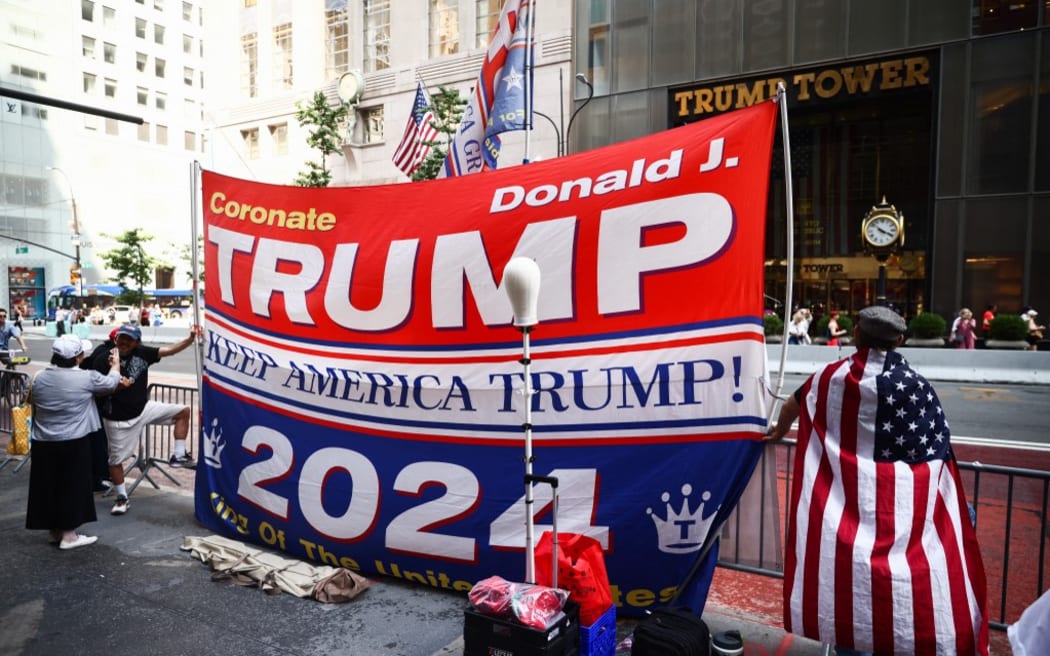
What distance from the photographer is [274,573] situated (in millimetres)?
4828

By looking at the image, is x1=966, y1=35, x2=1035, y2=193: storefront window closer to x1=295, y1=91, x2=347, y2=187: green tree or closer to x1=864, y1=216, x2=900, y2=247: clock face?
x1=864, y1=216, x2=900, y2=247: clock face

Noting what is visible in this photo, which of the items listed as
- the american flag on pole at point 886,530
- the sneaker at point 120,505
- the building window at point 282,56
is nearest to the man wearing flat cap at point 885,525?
the american flag on pole at point 886,530

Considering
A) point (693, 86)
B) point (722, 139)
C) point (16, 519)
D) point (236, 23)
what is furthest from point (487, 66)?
point (236, 23)

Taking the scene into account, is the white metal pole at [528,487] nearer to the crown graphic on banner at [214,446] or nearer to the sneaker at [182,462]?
the crown graphic on banner at [214,446]

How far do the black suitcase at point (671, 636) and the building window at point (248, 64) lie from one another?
41.7 m

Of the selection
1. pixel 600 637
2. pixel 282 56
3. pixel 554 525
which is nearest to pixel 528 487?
pixel 554 525

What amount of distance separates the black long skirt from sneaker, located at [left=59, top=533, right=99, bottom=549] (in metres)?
0.13

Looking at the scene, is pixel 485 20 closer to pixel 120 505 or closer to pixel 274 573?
pixel 120 505

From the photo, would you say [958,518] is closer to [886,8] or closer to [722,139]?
[722,139]

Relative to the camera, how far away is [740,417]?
3.71 metres

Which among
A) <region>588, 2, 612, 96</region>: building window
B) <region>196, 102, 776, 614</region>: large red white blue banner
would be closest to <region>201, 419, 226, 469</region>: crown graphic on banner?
<region>196, 102, 776, 614</region>: large red white blue banner

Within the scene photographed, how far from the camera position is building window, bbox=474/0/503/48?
3081 cm

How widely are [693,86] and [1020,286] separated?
12934 millimetres

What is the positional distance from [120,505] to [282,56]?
36.7 metres
